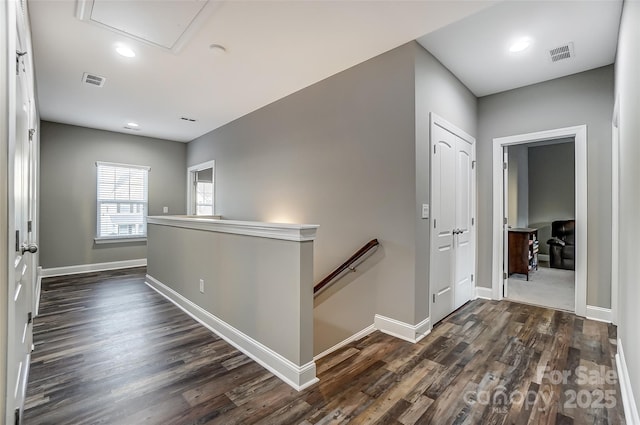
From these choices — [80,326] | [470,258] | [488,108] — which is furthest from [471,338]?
[80,326]

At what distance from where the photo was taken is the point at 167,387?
202cm

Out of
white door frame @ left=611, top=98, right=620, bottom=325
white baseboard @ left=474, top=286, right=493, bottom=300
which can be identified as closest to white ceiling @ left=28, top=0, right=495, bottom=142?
white door frame @ left=611, top=98, right=620, bottom=325

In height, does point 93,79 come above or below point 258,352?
above

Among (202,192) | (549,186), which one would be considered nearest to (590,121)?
(549,186)

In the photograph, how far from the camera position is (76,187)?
562 cm

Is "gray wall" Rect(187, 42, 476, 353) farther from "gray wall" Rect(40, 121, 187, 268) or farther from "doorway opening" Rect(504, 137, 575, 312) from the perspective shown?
"gray wall" Rect(40, 121, 187, 268)

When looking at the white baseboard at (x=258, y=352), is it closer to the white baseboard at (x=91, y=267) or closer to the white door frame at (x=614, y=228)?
the white door frame at (x=614, y=228)

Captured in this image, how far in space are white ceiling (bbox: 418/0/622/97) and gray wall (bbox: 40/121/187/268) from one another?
611 centimetres

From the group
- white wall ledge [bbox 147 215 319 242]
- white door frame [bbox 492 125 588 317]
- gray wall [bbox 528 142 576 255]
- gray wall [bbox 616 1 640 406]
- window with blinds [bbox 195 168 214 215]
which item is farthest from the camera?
window with blinds [bbox 195 168 214 215]

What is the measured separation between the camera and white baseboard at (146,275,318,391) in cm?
203

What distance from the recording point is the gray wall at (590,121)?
3.14m

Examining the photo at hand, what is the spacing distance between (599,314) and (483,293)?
1127mm

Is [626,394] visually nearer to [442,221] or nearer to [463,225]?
[442,221]

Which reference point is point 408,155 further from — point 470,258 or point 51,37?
point 51,37
